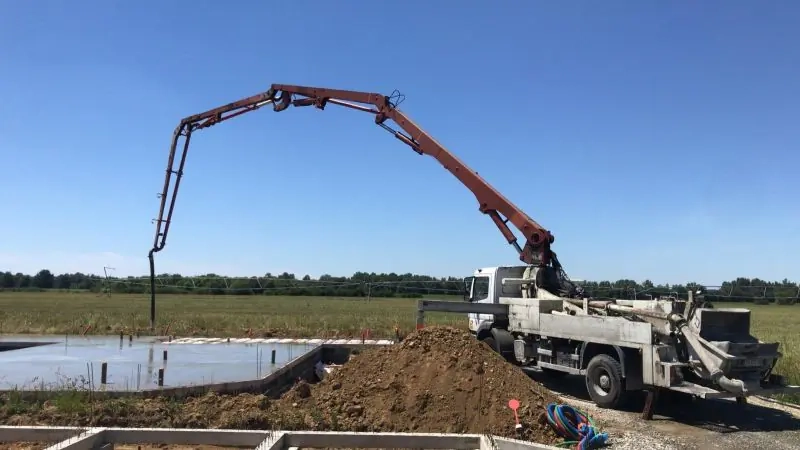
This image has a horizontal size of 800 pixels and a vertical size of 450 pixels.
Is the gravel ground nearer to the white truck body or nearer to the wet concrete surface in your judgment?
the white truck body

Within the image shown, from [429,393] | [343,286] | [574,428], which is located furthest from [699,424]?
[343,286]

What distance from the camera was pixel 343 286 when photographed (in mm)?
71312

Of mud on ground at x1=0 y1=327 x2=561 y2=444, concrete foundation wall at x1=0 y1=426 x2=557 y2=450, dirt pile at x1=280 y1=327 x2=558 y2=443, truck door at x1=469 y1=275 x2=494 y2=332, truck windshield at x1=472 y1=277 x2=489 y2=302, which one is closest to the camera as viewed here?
concrete foundation wall at x1=0 y1=426 x2=557 y2=450

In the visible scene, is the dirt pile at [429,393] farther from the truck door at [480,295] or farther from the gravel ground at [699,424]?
the truck door at [480,295]

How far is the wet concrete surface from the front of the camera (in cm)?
1094

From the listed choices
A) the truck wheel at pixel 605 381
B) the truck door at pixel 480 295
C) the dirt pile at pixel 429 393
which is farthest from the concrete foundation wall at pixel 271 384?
the truck wheel at pixel 605 381

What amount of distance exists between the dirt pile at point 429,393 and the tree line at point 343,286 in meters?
3.88

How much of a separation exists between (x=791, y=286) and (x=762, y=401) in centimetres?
4364

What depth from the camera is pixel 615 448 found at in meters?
8.32

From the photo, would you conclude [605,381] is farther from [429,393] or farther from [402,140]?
[402,140]

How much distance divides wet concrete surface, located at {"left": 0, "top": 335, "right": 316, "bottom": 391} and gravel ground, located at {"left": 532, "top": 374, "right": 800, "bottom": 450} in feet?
20.8

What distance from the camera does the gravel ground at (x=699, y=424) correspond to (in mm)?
8836

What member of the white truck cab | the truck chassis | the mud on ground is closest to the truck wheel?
the truck chassis

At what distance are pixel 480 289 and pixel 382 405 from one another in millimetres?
7871
